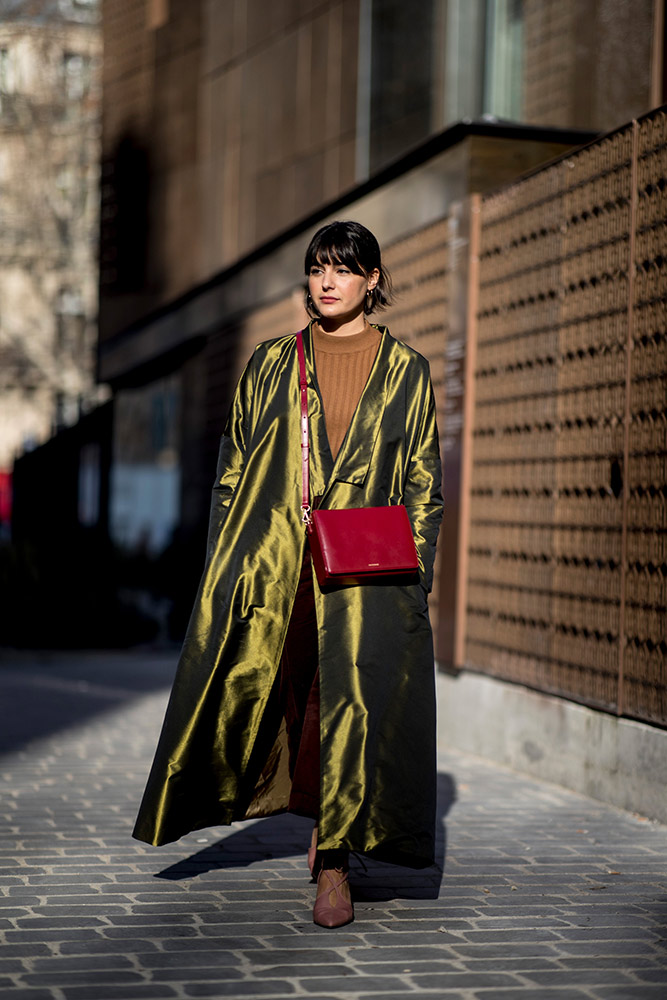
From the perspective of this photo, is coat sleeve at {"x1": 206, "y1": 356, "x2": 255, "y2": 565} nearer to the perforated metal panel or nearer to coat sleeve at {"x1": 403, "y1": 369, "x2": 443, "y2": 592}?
coat sleeve at {"x1": 403, "y1": 369, "x2": 443, "y2": 592}

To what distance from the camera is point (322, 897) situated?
448 cm

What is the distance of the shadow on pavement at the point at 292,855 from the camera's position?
5.01 meters

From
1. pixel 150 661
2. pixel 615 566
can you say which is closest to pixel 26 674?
pixel 150 661

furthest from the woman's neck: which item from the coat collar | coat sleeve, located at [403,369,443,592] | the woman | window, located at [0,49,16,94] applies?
window, located at [0,49,16,94]

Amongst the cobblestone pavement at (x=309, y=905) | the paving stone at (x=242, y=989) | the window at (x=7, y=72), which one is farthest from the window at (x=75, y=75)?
the paving stone at (x=242, y=989)

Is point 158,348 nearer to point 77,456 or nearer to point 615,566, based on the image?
point 77,456

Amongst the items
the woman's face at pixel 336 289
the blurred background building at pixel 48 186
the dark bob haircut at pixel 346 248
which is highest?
the blurred background building at pixel 48 186

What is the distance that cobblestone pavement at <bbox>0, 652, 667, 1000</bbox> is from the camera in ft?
12.7

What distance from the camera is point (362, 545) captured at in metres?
4.41

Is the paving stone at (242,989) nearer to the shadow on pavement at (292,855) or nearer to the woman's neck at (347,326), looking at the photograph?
the shadow on pavement at (292,855)

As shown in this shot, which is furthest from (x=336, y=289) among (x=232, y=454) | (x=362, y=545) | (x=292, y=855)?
(x=292, y=855)

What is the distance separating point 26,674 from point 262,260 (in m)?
4.24

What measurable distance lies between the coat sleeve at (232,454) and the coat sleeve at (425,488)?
1.76 feet

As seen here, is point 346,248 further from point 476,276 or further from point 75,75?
point 75,75
